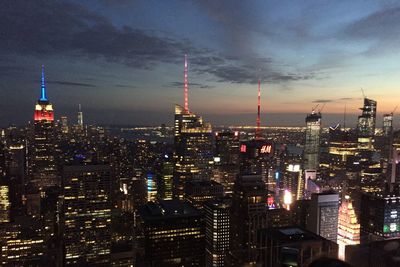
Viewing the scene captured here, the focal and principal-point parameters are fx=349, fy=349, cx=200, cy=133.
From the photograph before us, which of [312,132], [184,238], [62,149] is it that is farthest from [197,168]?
[312,132]

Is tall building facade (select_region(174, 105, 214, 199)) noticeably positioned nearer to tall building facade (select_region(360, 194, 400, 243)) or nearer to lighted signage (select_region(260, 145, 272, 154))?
lighted signage (select_region(260, 145, 272, 154))

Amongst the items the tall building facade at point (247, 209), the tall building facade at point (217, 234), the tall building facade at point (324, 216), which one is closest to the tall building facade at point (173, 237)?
the tall building facade at point (217, 234)

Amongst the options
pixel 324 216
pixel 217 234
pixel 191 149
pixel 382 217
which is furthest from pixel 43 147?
pixel 382 217

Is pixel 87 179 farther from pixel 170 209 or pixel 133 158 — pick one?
pixel 133 158

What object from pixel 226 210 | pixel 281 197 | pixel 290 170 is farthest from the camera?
pixel 290 170

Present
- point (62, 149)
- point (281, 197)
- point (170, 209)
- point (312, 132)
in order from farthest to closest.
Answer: point (312, 132) < point (62, 149) < point (281, 197) < point (170, 209)

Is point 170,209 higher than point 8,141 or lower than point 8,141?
lower
